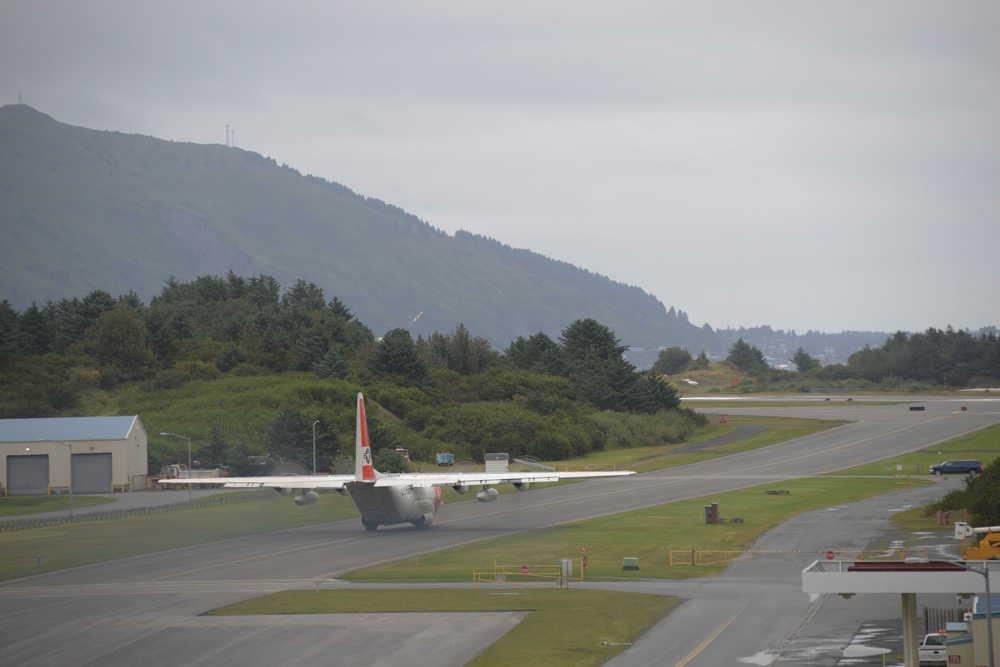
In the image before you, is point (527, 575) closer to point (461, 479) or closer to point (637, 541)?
point (461, 479)

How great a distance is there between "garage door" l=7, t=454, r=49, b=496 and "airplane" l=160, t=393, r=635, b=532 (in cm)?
4277

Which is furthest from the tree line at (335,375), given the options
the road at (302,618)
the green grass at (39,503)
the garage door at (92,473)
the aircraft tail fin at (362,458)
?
the aircraft tail fin at (362,458)

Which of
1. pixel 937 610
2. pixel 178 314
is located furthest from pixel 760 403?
pixel 937 610

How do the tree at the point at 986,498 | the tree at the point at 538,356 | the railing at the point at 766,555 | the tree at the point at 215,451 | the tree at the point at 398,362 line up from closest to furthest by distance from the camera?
the railing at the point at 766,555
the tree at the point at 986,498
the tree at the point at 215,451
the tree at the point at 398,362
the tree at the point at 538,356

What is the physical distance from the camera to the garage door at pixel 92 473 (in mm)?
99625

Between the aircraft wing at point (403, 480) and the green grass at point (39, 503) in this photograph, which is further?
the green grass at point (39, 503)

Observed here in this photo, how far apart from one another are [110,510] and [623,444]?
61.0 m

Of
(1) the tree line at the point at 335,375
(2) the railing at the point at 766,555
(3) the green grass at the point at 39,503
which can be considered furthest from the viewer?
(1) the tree line at the point at 335,375

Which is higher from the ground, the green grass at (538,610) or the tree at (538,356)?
the tree at (538,356)

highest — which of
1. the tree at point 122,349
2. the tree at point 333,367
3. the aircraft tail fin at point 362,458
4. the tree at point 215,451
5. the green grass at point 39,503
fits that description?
the tree at point 122,349

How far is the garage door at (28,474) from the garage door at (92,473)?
2528 mm

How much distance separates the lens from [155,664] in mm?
35906

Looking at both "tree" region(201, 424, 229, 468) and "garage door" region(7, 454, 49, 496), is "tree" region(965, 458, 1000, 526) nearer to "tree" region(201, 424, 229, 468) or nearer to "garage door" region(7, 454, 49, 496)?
"tree" region(201, 424, 229, 468)

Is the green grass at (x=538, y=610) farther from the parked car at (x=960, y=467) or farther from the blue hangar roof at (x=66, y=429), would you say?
the blue hangar roof at (x=66, y=429)
